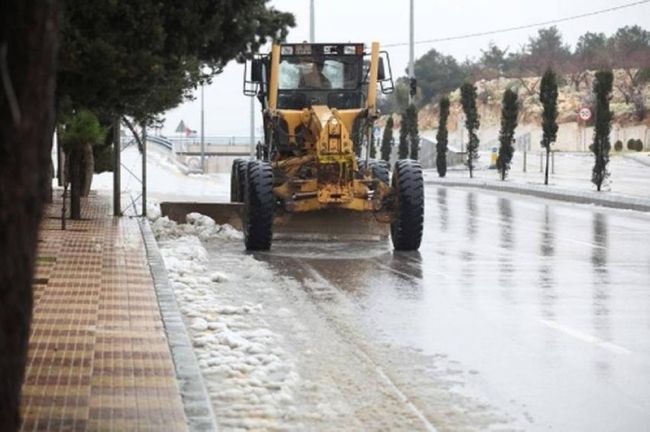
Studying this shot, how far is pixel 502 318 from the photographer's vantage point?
10.6 meters

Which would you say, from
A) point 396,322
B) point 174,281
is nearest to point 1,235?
point 396,322

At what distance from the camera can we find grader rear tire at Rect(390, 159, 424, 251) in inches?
669

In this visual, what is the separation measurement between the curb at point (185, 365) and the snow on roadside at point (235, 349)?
0.16m

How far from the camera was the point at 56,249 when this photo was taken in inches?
598

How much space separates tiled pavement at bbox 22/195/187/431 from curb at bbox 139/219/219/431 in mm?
66

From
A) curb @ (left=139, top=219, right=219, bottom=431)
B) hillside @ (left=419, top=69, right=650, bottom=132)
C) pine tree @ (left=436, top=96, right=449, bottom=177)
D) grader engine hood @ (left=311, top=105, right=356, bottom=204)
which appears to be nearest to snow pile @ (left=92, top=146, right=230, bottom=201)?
pine tree @ (left=436, top=96, right=449, bottom=177)

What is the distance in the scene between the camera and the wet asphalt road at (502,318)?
7.25 m

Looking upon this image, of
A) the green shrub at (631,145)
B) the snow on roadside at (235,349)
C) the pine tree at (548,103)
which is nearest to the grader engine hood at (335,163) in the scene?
the snow on roadside at (235,349)

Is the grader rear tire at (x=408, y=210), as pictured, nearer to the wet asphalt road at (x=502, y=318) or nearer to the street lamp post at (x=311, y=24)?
the wet asphalt road at (x=502, y=318)

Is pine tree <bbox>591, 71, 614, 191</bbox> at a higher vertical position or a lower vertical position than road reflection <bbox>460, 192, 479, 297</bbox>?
higher

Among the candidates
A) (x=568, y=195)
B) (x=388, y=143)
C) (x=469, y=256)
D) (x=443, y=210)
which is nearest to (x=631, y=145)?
(x=388, y=143)

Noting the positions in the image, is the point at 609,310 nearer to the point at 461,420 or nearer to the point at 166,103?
the point at 461,420

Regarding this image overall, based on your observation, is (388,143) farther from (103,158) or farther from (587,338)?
(587,338)

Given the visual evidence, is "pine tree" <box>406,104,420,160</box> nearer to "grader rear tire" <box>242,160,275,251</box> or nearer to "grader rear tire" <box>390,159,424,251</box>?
"grader rear tire" <box>390,159,424,251</box>
